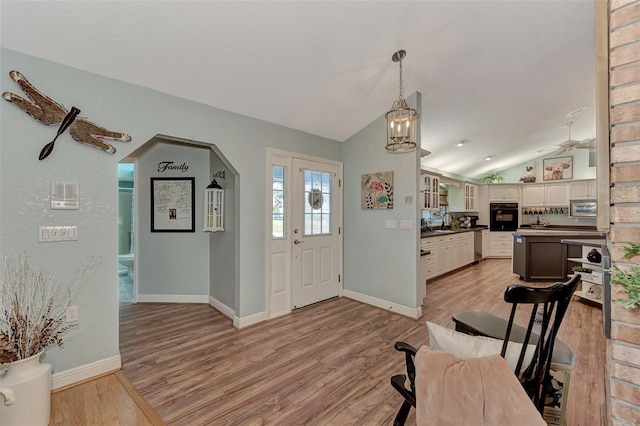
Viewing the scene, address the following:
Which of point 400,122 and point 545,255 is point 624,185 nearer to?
point 400,122

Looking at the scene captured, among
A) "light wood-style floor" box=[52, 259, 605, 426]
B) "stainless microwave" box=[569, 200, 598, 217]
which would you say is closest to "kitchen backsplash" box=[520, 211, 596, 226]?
"stainless microwave" box=[569, 200, 598, 217]

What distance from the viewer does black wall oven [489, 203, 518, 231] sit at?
25.6ft

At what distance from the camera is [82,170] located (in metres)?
2.17

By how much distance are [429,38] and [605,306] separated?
2.42 m

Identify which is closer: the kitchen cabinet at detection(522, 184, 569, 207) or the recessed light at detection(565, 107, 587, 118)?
the recessed light at detection(565, 107, 587, 118)

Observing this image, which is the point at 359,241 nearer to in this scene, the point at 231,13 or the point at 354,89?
the point at 354,89

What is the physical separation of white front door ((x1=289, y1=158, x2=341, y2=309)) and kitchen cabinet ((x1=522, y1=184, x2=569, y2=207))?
6.69m

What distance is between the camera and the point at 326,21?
2.13 metres

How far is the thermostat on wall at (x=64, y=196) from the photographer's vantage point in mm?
2055

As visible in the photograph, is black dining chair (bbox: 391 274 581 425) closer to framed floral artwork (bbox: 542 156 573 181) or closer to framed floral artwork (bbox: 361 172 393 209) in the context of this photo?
framed floral artwork (bbox: 361 172 393 209)

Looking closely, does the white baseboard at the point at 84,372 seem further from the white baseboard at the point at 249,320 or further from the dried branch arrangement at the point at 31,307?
the white baseboard at the point at 249,320

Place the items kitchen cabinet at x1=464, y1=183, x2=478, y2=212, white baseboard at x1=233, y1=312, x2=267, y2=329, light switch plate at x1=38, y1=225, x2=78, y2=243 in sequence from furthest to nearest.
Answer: kitchen cabinet at x1=464, y1=183, x2=478, y2=212, white baseboard at x1=233, y1=312, x2=267, y2=329, light switch plate at x1=38, y1=225, x2=78, y2=243

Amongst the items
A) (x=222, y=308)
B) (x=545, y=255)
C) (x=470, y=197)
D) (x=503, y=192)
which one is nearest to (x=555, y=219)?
(x=503, y=192)

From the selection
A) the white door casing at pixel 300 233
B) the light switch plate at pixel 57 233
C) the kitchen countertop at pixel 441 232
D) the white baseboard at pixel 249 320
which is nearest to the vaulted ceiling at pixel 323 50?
the white door casing at pixel 300 233
